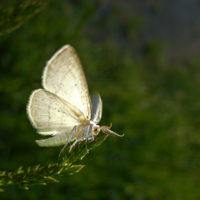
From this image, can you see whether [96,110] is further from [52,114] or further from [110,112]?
[110,112]

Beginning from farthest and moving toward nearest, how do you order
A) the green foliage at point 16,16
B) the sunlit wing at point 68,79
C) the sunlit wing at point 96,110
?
the sunlit wing at point 96,110 < the sunlit wing at point 68,79 < the green foliage at point 16,16

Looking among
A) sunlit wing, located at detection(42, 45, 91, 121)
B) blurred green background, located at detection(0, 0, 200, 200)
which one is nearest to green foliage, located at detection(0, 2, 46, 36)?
sunlit wing, located at detection(42, 45, 91, 121)

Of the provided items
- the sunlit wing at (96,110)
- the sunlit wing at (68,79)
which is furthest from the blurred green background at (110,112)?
the sunlit wing at (96,110)

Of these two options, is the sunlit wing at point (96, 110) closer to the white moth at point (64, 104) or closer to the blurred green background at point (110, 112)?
the white moth at point (64, 104)

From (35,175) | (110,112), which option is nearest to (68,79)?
(35,175)

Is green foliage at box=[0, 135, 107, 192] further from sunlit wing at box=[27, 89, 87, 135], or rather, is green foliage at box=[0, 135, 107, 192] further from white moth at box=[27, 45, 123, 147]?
sunlit wing at box=[27, 89, 87, 135]

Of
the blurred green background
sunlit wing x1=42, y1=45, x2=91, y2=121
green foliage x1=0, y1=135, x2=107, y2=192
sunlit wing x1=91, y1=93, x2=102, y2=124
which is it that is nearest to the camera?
green foliage x1=0, y1=135, x2=107, y2=192

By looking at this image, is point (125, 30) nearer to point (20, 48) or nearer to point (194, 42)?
point (194, 42)
